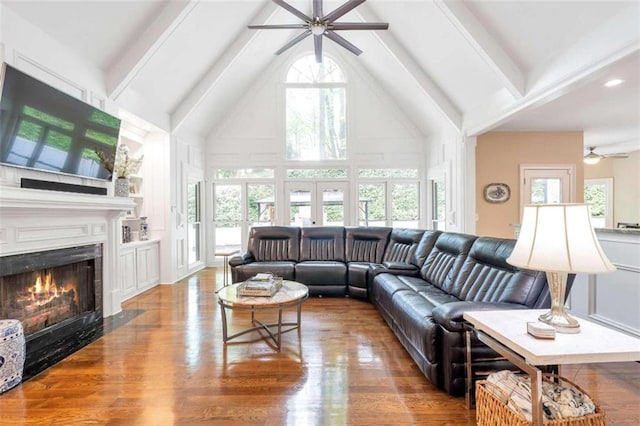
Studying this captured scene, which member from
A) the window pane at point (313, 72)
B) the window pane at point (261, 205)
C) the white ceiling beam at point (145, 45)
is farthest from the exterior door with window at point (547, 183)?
the white ceiling beam at point (145, 45)

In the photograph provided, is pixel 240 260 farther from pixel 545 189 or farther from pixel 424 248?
pixel 545 189

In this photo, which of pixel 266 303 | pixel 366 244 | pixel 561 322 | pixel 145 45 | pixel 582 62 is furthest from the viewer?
pixel 366 244

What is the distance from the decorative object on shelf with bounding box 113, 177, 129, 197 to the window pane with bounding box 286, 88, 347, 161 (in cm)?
363

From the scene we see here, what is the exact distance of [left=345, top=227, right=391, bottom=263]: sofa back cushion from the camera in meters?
4.90

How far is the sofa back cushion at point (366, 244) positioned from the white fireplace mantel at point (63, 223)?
3085 millimetres

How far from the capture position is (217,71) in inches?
203

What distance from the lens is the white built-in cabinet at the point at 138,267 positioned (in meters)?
4.37

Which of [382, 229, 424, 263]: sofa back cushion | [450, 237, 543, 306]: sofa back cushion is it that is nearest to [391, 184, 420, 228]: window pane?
[382, 229, 424, 263]: sofa back cushion

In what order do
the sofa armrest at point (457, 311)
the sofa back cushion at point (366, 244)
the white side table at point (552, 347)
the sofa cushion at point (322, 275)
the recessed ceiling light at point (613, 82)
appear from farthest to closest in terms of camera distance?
1. the sofa back cushion at point (366, 244)
2. the sofa cushion at point (322, 275)
3. the recessed ceiling light at point (613, 82)
4. the sofa armrest at point (457, 311)
5. the white side table at point (552, 347)

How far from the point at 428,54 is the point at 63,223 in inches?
196

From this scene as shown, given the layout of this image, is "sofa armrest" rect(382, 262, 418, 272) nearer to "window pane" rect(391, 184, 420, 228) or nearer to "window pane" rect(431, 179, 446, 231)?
"window pane" rect(431, 179, 446, 231)

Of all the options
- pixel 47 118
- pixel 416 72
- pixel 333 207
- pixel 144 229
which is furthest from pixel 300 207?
pixel 47 118

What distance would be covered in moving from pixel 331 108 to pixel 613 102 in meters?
4.64

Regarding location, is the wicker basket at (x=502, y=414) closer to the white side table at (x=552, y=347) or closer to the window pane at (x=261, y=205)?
the white side table at (x=552, y=347)
